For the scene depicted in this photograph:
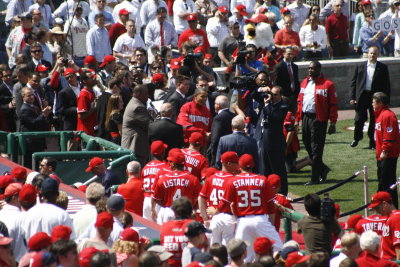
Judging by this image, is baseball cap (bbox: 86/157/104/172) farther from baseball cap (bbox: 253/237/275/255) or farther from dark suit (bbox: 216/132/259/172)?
baseball cap (bbox: 253/237/275/255)

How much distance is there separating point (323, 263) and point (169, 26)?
44.4 feet

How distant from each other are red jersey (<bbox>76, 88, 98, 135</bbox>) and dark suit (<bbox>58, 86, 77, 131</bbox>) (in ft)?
0.54

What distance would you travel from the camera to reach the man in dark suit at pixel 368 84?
61.9 feet

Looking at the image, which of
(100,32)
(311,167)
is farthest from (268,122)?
(100,32)

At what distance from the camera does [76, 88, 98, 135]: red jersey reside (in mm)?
15992

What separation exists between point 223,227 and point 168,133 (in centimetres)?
319

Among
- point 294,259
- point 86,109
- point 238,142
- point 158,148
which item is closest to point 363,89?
point 86,109

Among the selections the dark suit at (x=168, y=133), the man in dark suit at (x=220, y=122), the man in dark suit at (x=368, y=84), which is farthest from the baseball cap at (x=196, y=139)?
the man in dark suit at (x=368, y=84)

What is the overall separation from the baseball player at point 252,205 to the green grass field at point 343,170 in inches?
154

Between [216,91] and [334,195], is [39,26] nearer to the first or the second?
[216,91]

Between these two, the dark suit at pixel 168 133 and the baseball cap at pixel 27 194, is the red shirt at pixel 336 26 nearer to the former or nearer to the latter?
the dark suit at pixel 168 133

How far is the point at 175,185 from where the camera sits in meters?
11.9

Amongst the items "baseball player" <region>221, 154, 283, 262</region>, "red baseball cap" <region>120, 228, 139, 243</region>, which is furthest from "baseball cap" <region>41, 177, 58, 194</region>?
"baseball player" <region>221, 154, 283, 262</region>

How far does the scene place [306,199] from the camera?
10805 millimetres
